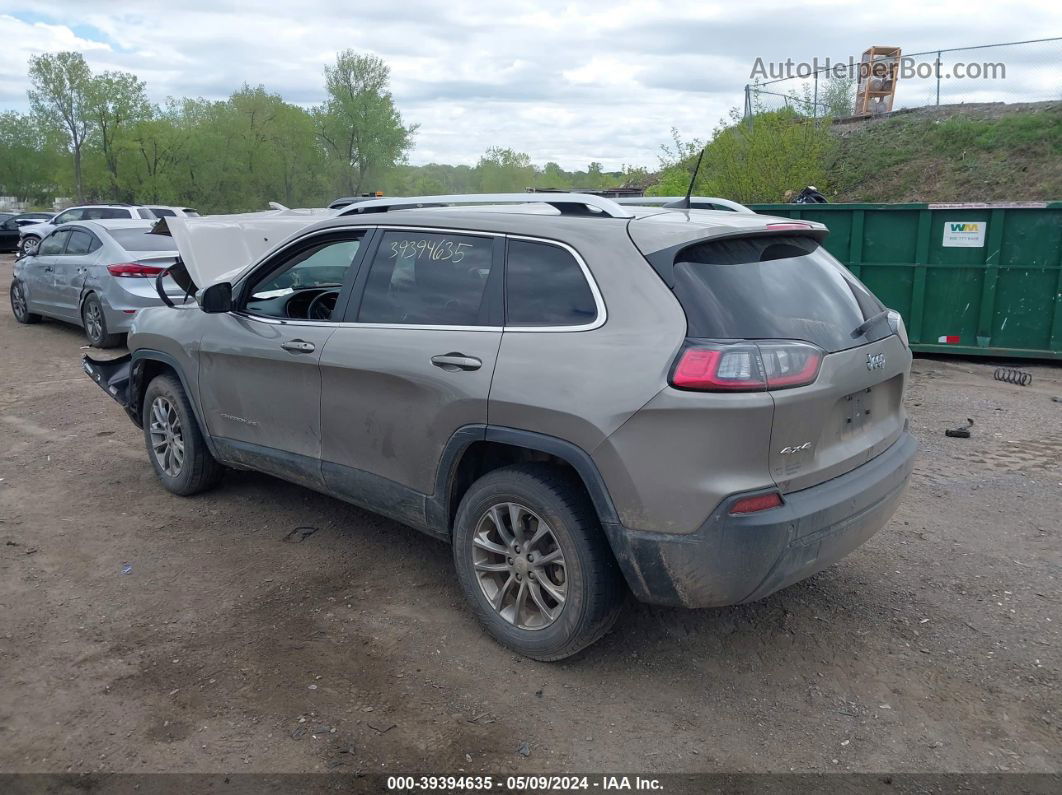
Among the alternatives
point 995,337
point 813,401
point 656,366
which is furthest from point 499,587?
point 995,337

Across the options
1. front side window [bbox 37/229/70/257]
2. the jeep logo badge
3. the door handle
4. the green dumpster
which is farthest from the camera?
front side window [bbox 37/229/70/257]

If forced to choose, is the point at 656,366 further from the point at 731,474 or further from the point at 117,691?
the point at 117,691

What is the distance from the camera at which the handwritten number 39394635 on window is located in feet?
12.9

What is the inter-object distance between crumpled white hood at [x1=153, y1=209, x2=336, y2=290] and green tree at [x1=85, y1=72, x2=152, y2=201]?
61529 millimetres

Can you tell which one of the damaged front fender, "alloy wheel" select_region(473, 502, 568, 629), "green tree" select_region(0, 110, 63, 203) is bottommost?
"alloy wheel" select_region(473, 502, 568, 629)

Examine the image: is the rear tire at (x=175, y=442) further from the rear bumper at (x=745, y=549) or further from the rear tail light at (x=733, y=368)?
the rear tail light at (x=733, y=368)

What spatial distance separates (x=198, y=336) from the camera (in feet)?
16.7

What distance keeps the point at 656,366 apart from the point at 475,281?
1038 mm

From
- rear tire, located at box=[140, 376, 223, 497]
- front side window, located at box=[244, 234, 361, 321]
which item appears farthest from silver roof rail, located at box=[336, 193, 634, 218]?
rear tire, located at box=[140, 376, 223, 497]

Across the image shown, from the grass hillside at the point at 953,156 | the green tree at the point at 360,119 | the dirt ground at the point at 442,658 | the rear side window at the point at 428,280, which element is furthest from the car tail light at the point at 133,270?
the green tree at the point at 360,119

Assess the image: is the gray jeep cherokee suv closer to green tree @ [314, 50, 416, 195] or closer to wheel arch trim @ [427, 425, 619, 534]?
wheel arch trim @ [427, 425, 619, 534]

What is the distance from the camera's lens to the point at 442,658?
145 inches

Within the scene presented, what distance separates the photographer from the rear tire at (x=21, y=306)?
41.6ft

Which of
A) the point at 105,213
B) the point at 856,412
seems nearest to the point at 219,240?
the point at 856,412
